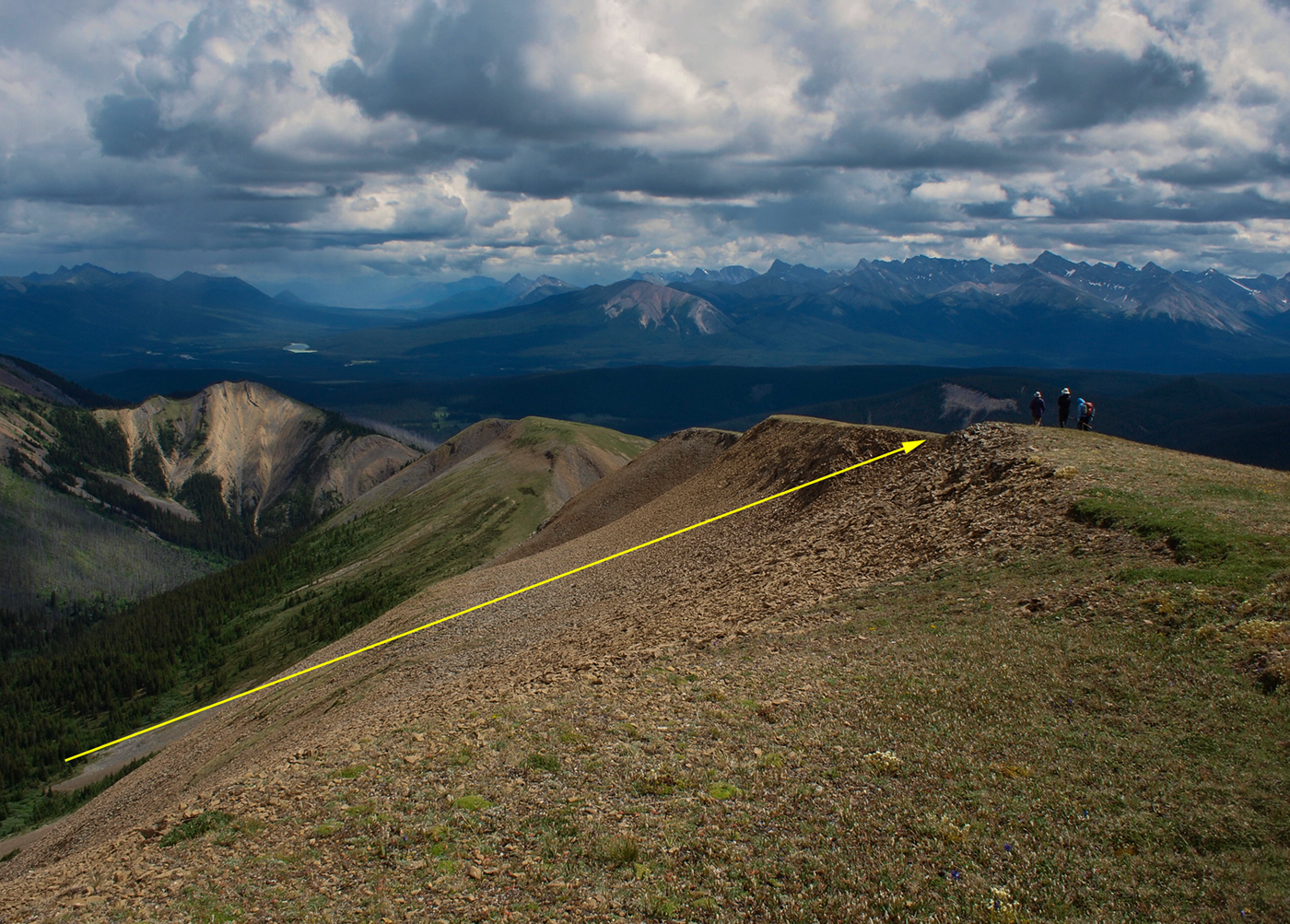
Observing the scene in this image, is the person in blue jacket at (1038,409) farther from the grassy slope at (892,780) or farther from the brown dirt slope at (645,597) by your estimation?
the grassy slope at (892,780)

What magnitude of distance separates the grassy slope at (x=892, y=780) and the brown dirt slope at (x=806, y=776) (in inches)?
2.5

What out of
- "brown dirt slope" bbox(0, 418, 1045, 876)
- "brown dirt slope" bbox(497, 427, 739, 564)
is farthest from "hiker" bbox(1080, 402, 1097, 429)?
"brown dirt slope" bbox(497, 427, 739, 564)

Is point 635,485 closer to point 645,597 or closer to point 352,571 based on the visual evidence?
point 645,597

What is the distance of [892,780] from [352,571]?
5913 inches

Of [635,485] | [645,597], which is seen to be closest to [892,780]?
[645,597]

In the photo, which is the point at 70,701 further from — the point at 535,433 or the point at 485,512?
the point at 535,433

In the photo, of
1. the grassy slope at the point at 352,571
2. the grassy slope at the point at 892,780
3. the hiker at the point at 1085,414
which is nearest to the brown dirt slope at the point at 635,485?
the hiker at the point at 1085,414

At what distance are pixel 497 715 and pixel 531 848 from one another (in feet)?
21.5

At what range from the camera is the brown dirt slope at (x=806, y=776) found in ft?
40.1

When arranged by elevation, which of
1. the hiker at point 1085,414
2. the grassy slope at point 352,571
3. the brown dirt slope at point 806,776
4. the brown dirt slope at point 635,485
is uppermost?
the hiker at point 1085,414

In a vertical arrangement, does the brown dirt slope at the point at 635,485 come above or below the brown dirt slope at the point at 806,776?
below

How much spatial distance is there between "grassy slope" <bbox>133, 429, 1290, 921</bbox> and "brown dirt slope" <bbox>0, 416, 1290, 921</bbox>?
63mm

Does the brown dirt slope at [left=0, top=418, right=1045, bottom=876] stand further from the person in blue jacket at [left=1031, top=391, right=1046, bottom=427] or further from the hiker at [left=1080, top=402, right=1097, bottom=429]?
the hiker at [left=1080, top=402, right=1097, bottom=429]

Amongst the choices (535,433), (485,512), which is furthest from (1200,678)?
(535,433)
